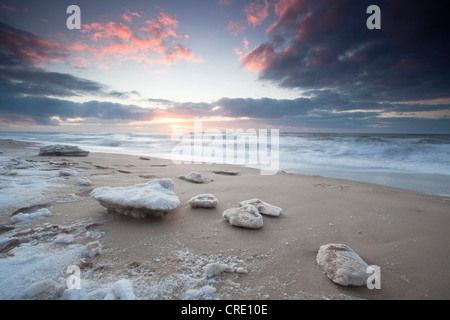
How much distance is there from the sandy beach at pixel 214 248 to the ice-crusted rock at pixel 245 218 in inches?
2.0

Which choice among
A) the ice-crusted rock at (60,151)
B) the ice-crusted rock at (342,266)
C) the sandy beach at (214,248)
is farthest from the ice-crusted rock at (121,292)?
the ice-crusted rock at (60,151)

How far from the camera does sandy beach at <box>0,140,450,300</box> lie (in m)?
1.17

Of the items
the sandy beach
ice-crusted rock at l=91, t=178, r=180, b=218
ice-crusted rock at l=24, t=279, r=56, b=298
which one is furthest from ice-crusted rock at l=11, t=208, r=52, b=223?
ice-crusted rock at l=24, t=279, r=56, b=298

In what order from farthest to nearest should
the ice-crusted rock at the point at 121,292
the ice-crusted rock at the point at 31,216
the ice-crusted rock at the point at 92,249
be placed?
the ice-crusted rock at the point at 31,216 → the ice-crusted rock at the point at 92,249 → the ice-crusted rock at the point at 121,292

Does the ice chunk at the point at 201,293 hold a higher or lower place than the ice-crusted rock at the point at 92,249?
lower

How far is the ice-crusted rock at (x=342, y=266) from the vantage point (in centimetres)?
121

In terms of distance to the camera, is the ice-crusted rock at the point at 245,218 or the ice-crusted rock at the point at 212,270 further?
the ice-crusted rock at the point at 245,218

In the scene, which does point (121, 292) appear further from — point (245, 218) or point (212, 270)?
point (245, 218)

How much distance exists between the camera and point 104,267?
131 centimetres

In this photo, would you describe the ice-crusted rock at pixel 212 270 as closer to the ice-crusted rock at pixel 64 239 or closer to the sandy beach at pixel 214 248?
the sandy beach at pixel 214 248

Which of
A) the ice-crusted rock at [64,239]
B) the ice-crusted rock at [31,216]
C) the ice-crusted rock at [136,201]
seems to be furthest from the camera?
the ice-crusted rock at [136,201]

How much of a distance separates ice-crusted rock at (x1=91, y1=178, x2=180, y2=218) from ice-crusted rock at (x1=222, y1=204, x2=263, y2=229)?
584 mm
